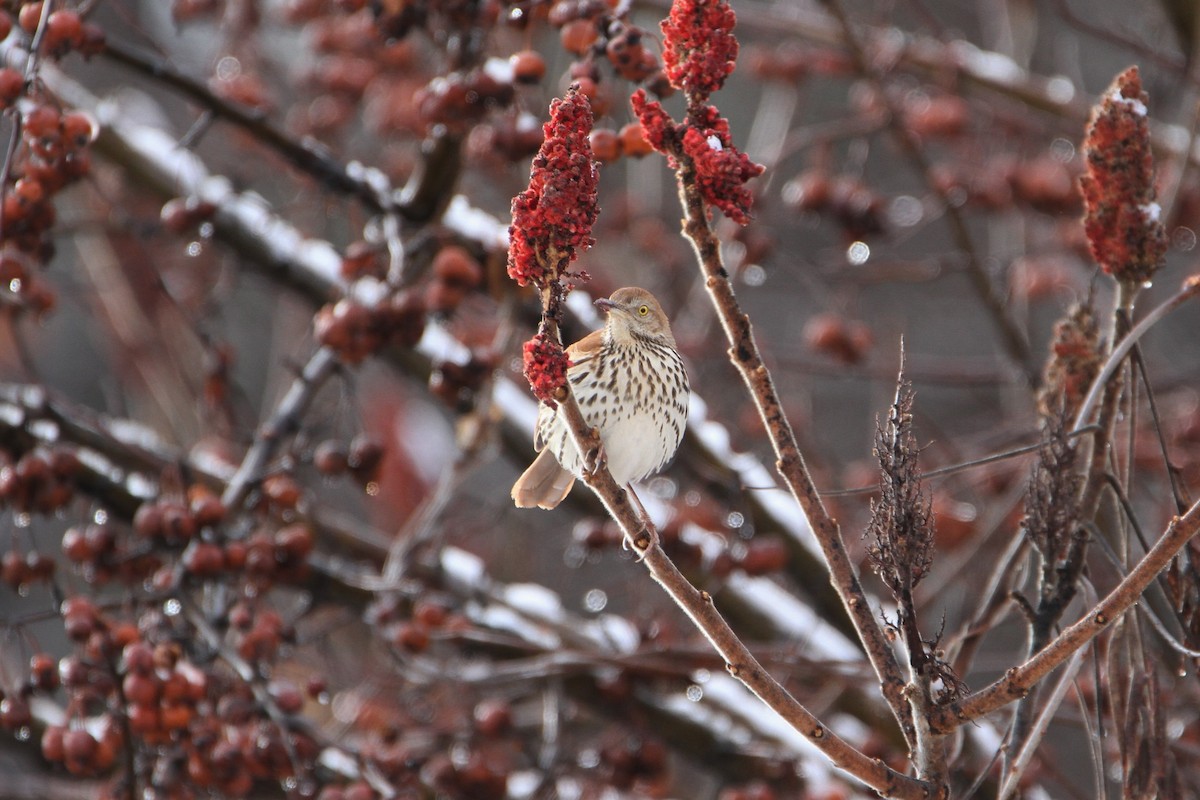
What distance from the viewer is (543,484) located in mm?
2621

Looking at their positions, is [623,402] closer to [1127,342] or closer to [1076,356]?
[1076,356]

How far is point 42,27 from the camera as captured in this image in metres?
2.22

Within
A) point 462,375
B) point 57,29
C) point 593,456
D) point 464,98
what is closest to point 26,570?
point 462,375

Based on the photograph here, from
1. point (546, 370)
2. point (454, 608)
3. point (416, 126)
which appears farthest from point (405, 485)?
point (546, 370)

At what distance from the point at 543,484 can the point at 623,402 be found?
239 millimetres

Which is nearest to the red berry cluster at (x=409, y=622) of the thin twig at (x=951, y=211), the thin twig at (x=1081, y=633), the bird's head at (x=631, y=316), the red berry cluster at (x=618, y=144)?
the bird's head at (x=631, y=316)

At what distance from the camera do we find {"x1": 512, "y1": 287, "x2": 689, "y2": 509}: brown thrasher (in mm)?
2611

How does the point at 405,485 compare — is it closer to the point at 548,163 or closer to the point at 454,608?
the point at 454,608

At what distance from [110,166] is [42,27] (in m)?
2.46

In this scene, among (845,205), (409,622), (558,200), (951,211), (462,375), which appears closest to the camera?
(558,200)

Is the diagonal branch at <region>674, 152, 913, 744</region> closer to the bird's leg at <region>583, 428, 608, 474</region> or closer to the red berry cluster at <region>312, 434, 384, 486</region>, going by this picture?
the bird's leg at <region>583, 428, 608, 474</region>

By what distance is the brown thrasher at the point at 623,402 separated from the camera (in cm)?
261

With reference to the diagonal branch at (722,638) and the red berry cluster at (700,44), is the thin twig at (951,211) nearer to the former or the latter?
the diagonal branch at (722,638)

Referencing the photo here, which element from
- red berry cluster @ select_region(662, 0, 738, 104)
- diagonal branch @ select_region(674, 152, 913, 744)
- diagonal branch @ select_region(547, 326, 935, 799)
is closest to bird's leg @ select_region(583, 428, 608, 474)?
diagonal branch @ select_region(547, 326, 935, 799)
